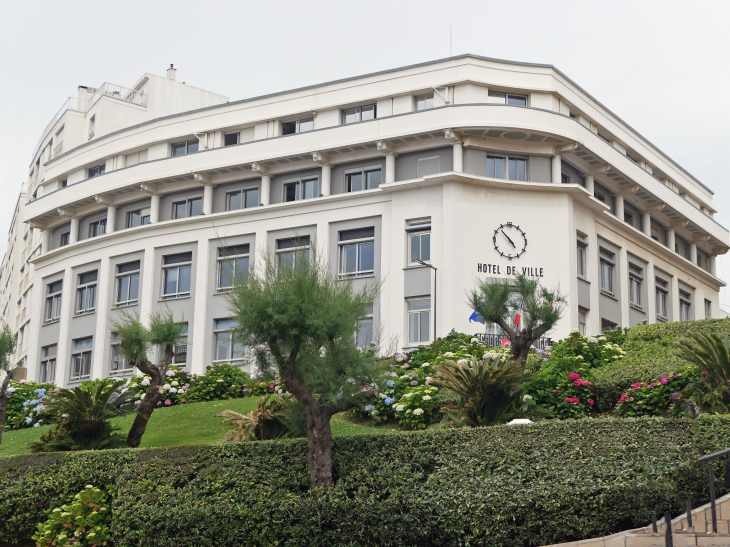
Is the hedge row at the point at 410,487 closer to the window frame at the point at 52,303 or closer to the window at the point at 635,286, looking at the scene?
the window at the point at 635,286

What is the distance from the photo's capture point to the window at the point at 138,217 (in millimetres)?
40875

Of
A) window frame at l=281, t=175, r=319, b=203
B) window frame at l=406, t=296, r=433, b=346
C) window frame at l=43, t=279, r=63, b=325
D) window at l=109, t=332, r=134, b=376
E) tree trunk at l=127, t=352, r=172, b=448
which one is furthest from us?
window frame at l=43, t=279, r=63, b=325

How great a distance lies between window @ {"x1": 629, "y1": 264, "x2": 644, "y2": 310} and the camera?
39.4 metres

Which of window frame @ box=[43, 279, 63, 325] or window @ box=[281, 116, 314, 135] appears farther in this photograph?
window frame @ box=[43, 279, 63, 325]

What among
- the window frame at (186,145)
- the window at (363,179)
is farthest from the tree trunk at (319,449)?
the window frame at (186,145)

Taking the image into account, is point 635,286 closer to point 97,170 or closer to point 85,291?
point 85,291

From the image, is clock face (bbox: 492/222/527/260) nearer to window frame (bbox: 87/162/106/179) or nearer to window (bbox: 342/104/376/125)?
window (bbox: 342/104/376/125)

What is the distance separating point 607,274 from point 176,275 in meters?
18.7

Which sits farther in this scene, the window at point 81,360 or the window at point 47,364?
the window at point 47,364

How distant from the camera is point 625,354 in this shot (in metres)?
21.7

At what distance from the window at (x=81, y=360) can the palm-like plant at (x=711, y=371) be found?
30825mm

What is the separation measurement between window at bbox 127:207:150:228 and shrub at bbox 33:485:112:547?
88.3 ft

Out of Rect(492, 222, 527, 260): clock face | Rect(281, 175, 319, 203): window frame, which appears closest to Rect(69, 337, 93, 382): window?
Rect(281, 175, 319, 203): window frame

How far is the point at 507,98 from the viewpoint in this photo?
35.5 metres
